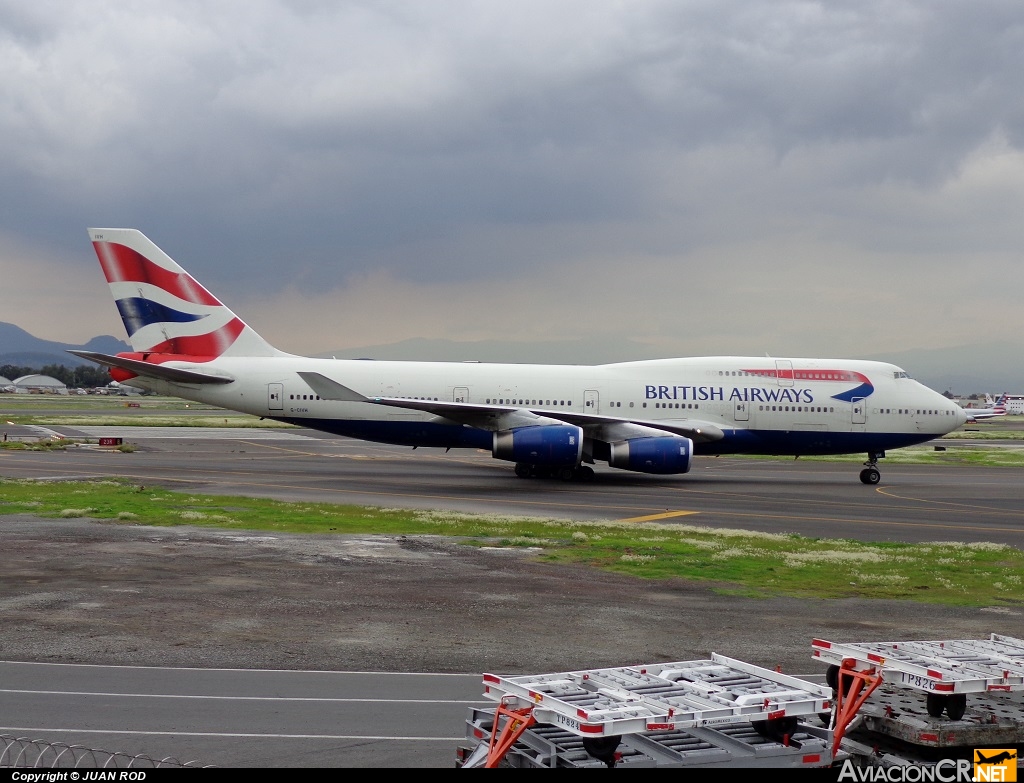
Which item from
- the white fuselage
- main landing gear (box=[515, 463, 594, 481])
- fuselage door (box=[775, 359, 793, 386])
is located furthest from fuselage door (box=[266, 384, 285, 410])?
fuselage door (box=[775, 359, 793, 386])

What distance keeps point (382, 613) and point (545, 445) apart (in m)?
21.0

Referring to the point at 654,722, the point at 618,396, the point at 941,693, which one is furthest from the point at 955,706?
the point at 618,396

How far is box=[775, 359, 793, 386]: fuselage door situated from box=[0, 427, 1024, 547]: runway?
4443 millimetres

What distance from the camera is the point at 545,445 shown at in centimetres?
3800

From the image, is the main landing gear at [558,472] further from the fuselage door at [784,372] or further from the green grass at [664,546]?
the green grass at [664,546]

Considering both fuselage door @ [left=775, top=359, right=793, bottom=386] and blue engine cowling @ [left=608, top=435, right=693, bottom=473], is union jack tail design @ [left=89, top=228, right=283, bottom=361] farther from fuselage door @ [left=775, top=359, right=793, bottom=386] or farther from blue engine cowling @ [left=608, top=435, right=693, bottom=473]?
fuselage door @ [left=775, top=359, right=793, bottom=386]

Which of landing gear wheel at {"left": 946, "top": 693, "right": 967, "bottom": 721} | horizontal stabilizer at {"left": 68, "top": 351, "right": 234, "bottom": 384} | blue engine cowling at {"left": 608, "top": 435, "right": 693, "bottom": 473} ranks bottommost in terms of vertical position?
landing gear wheel at {"left": 946, "top": 693, "right": 967, "bottom": 721}

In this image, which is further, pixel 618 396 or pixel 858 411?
pixel 858 411

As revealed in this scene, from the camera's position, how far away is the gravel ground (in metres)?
14.6

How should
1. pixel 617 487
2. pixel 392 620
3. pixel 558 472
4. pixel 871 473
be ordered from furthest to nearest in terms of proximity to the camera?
pixel 871 473
pixel 558 472
pixel 617 487
pixel 392 620

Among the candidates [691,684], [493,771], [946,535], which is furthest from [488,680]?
[946,535]

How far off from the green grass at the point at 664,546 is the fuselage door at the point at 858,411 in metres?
16.9

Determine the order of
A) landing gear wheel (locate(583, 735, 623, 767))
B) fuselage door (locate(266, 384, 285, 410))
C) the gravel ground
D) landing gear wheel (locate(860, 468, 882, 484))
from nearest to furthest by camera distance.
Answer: landing gear wheel (locate(583, 735, 623, 767))
the gravel ground
fuselage door (locate(266, 384, 285, 410))
landing gear wheel (locate(860, 468, 882, 484))

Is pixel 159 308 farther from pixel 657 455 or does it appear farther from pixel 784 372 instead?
pixel 784 372
